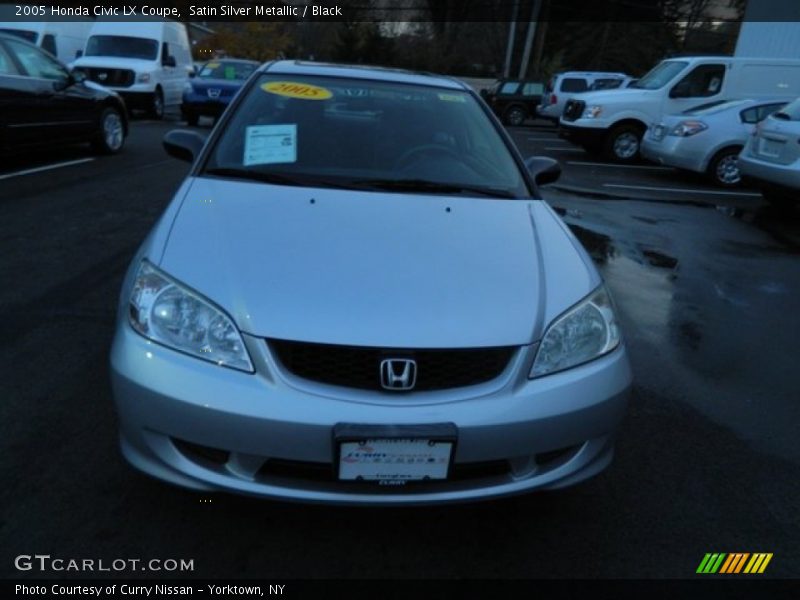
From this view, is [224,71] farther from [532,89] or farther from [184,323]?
[184,323]

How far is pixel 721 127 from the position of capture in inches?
395

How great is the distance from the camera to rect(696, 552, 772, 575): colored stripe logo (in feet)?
7.30

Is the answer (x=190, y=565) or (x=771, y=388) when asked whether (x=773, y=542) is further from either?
(x=190, y=565)

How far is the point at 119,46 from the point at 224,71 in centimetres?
288

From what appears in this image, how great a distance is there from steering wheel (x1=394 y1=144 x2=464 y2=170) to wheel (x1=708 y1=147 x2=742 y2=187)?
27.5 feet

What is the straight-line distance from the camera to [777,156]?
25.5 ft

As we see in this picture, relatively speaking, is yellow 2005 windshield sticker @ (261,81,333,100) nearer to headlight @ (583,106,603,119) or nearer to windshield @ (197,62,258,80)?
headlight @ (583,106,603,119)

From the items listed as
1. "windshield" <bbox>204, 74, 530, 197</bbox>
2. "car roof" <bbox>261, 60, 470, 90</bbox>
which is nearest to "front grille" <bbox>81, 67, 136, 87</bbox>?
"car roof" <bbox>261, 60, 470, 90</bbox>

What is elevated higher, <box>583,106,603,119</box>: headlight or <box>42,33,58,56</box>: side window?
<box>583,106,603,119</box>: headlight

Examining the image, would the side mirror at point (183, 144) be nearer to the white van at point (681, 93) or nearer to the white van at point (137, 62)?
the white van at point (681, 93)

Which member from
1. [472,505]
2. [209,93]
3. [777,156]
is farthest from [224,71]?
[472,505]

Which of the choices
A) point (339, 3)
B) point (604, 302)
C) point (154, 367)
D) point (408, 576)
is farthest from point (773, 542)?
point (339, 3)

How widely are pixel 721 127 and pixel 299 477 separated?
398 inches

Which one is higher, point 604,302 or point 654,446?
point 604,302
